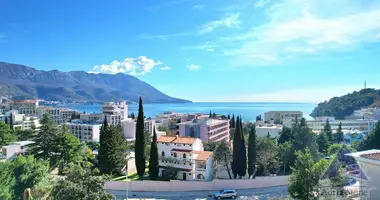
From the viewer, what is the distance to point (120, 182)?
23703mm

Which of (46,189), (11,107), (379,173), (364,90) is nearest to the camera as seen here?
(379,173)

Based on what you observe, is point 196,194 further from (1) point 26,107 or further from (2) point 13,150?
(1) point 26,107

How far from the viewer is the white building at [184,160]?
2684cm

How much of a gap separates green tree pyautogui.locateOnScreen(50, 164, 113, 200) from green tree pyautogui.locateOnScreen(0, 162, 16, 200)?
313 cm

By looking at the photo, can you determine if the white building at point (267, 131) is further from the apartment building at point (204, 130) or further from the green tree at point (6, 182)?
the green tree at point (6, 182)

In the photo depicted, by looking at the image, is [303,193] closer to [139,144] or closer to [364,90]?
[139,144]

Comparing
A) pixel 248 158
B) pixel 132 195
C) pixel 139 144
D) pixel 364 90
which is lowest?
pixel 132 195

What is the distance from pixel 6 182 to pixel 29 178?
1.75 meters

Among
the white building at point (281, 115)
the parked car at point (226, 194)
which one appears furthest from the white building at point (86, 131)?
the white building at point (281, 115)

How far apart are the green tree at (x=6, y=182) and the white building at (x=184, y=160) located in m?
14.0

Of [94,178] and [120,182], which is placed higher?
[94,178]

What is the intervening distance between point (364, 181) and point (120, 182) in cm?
1878

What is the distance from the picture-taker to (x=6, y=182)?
14664mm

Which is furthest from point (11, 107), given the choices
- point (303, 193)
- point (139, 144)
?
point (303, 193)
